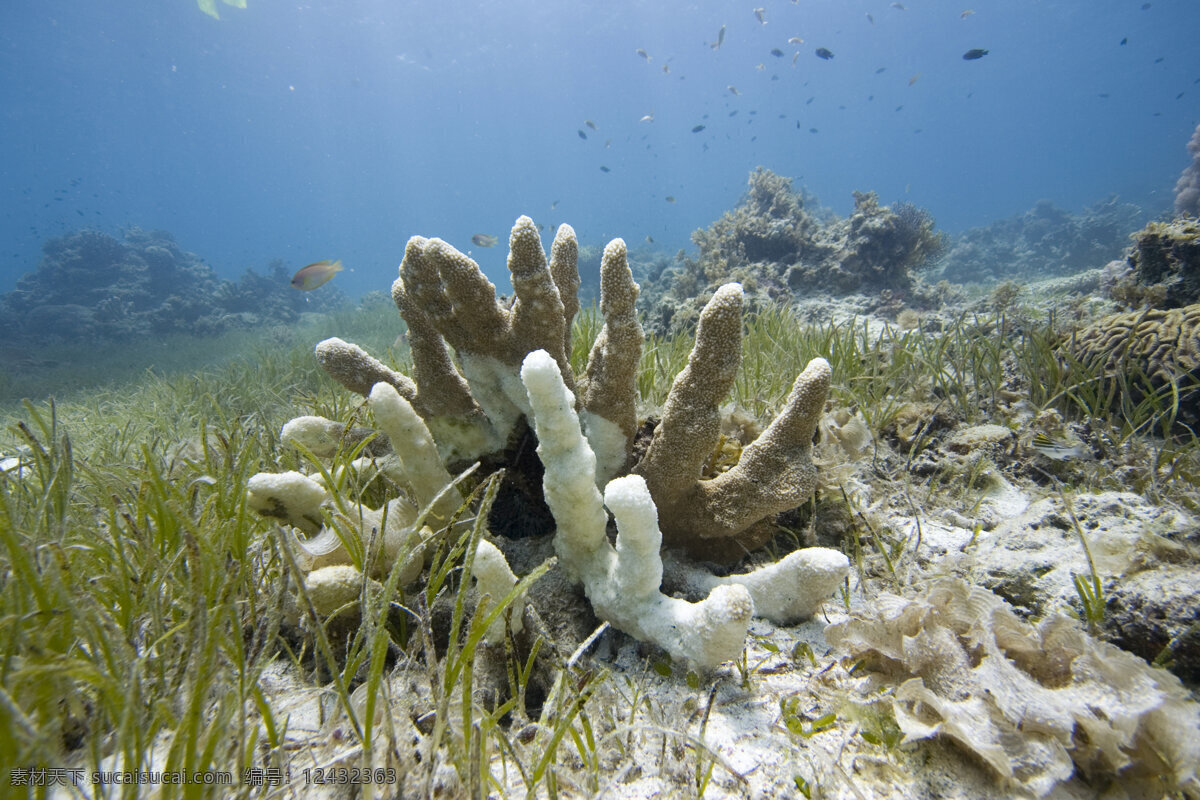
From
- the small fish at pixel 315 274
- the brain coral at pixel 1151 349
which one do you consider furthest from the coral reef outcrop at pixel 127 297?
the brain coral at pixel 1151 349

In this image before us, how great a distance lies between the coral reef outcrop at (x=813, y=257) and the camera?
9031 millimetres

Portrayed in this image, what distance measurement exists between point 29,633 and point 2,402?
Result: 14.0m

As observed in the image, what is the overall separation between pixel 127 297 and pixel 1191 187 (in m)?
37.6

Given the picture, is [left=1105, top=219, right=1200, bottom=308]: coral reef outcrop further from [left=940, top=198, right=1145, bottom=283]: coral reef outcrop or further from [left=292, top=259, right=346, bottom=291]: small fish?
[left=940, top=198, right=1145, bottom=283]: coral reef outcrop

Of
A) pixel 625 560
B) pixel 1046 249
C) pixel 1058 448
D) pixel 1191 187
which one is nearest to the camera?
pixel 625 560

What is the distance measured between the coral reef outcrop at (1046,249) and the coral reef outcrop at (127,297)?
3053cm

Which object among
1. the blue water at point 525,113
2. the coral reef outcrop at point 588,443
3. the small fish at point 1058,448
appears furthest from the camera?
the blue water at point 525,113

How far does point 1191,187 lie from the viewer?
13.2 meters

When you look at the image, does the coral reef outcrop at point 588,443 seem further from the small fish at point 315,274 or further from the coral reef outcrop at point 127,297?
the coral reef outcrop at point 127,297

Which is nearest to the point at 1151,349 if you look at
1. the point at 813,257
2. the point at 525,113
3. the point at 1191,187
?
the point at 813,257

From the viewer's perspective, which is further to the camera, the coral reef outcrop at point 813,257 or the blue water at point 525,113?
the blue water at point 525,113

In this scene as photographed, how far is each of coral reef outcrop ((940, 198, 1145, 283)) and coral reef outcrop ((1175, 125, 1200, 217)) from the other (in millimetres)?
3573

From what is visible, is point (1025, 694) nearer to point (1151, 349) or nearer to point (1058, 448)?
point (1058, 448)

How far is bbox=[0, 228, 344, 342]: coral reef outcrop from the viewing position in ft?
60.2
